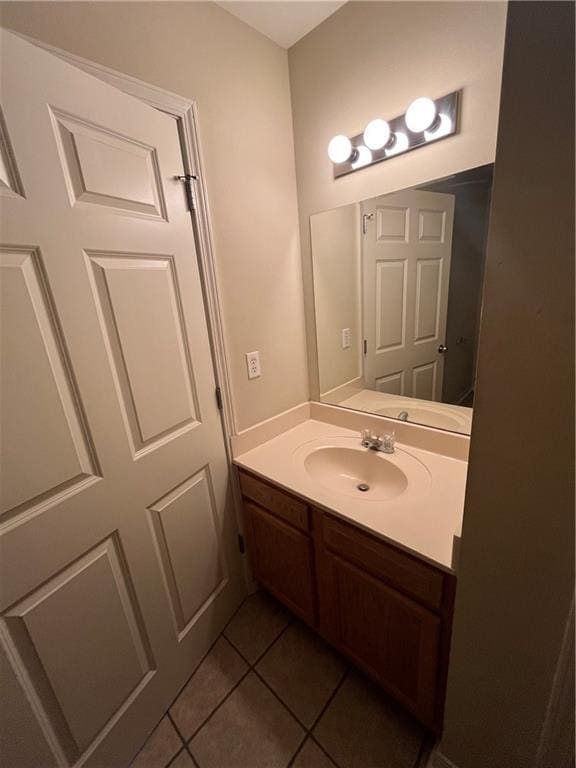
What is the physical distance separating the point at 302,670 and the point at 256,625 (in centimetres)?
27

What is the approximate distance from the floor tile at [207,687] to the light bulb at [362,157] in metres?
2.03

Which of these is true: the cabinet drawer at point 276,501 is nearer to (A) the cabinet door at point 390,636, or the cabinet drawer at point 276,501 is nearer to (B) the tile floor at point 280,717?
(A) the cabinet door at point 390,636

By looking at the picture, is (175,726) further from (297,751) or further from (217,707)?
(297,751)

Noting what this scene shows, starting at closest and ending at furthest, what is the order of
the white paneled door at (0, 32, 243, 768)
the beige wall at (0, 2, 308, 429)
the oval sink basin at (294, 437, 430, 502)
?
the white paneled door at (0, 32, 243, 768), the beige wall at (0, 2, 308, 429), the oval sink basin at (294, 437, 430, 502)

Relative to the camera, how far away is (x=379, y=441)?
4.21ft

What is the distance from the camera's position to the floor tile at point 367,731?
37.8 inches

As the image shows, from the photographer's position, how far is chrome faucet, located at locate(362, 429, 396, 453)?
4.14ft

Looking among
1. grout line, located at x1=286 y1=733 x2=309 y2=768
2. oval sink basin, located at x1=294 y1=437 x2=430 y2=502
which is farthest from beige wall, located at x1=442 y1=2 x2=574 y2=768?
grout line, located at x1=286 y1=733 x2=309 y2=768

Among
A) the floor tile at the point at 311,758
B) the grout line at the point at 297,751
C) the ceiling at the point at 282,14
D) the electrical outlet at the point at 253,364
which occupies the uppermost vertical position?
the ceiling at the point at 282,14

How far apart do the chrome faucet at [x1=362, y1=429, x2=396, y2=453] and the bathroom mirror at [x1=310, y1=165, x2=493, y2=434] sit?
126 millimetres

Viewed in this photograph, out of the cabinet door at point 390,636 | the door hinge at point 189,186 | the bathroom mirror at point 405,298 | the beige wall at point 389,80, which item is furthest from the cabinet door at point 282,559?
the beige wall at point 389,80

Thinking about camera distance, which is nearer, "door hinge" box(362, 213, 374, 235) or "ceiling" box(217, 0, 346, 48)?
"ceiling" box(217, 0, 346, 48)

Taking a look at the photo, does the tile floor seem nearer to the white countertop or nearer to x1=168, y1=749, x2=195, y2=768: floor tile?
x1=168, y1=749, x2=195, y2=768: floor tile

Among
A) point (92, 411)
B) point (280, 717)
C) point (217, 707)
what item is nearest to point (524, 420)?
point (92, 411)
